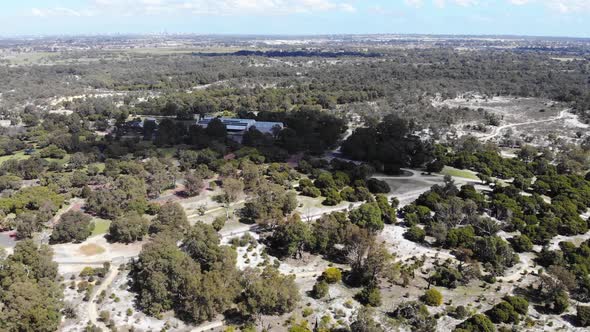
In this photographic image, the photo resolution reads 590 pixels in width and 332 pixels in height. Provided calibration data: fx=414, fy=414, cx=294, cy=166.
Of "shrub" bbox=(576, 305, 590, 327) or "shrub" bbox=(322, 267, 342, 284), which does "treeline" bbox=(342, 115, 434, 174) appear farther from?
"shrub" bbox=(576, 305, 590, 327)

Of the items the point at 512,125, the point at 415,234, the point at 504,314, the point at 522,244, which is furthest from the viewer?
the point at 512,125

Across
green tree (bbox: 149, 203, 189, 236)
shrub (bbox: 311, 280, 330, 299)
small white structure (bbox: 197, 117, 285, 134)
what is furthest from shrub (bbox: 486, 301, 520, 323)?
small white structure (bbox: 197, 117, 285, 134)

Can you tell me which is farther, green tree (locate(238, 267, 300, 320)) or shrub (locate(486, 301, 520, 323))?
shrub (locate(486, 301, 520, 323))

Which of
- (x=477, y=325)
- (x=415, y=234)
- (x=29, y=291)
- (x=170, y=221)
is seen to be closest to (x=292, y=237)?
(x=170, y=221)

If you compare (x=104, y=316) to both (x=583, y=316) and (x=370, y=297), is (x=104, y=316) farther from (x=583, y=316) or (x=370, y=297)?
(x=583, y=316)

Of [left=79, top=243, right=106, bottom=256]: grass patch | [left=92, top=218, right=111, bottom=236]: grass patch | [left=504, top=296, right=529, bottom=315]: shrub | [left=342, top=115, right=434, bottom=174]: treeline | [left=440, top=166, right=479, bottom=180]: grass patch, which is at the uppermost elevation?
[left=342, top=115, right=434, bottom=174]: treeline

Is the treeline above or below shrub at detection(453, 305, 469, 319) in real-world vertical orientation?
above

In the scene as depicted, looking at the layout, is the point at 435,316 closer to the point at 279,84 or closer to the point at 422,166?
the point at 422,166
